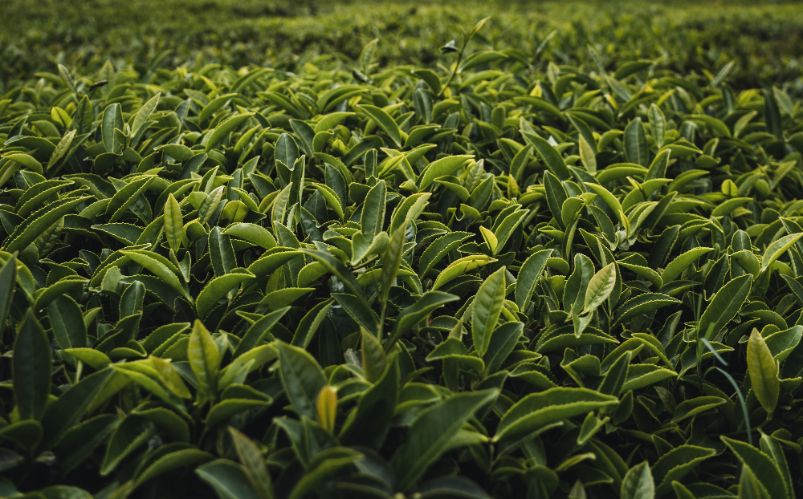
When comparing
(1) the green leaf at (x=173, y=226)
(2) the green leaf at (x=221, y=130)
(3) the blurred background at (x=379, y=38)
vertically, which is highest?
A: (3) the blurred background at (x=379, y=38)

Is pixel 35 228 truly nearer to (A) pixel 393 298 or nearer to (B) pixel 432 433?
(A) pixel 393 298

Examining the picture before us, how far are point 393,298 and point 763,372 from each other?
91 centimetres

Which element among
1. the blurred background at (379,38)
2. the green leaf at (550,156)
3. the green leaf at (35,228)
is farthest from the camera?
the blurred background at (379,38)

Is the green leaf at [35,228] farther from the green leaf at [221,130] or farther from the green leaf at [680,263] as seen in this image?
the green leaf at [680,263]

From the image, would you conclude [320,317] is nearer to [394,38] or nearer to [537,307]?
[537,307]

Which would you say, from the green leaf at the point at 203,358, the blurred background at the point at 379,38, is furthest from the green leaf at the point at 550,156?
the green leaf at the point at 203,358

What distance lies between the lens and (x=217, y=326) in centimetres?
151

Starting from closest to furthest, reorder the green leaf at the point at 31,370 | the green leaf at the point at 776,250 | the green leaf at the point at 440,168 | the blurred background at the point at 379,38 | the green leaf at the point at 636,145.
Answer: the green leaf at the point at 31,370
the green leaf at the point at 776,250
the green leaf at the point at 440,168
the green leaf at the point at 636,145
the blurred background at the point at 379,38

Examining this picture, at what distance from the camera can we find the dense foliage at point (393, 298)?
119 cm

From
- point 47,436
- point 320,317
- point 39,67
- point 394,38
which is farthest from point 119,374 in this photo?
point 394,38

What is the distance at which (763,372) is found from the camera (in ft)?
4.67

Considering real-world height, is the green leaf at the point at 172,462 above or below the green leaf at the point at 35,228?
below

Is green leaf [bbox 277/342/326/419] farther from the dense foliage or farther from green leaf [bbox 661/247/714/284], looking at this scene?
green leaf [bbox 661/247/714/284]

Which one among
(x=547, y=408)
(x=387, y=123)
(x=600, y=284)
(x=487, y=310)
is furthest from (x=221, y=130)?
(x=547, y=408)
